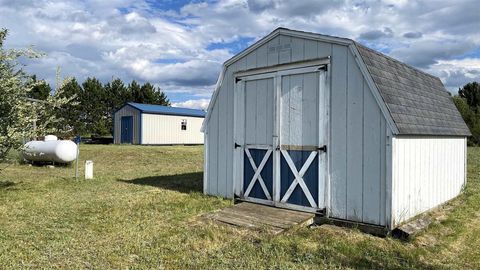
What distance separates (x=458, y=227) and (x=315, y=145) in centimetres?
255

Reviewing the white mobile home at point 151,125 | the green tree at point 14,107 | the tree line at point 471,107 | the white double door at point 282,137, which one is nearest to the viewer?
the white double door at point 282,137

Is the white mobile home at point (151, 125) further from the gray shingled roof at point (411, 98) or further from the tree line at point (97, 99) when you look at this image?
the gray shingled roof at point (411, 98)

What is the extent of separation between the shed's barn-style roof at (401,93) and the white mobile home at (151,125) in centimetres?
2012

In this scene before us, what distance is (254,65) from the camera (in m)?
7.41

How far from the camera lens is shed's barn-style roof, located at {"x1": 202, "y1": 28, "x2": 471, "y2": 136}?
582cm

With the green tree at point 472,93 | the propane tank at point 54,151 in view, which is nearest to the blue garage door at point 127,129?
the propane tank at point 54,151

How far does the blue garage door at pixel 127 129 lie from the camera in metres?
28.1

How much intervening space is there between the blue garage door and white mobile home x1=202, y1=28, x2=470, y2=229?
2096 centimetres

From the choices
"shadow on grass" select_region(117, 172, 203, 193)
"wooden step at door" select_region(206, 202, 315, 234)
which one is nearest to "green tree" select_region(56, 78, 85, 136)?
"shadow on grass" select_region(117, 172, 203, 193)

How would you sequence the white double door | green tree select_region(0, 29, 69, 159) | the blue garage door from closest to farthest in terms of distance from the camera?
the white double door → green tree select_region(0, 29, 69, 159) → the blue garage door

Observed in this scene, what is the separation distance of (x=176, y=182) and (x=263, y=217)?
15.6 feet

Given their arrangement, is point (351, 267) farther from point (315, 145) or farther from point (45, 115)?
point (45, 115)

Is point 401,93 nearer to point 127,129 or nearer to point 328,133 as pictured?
point 328,133

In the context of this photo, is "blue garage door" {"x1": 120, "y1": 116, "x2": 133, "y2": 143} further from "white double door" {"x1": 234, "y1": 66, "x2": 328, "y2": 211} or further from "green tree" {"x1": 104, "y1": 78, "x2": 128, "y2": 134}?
"white double door" {"x1": 234, "y1": 66, "x2": 328, "y2": 211}
